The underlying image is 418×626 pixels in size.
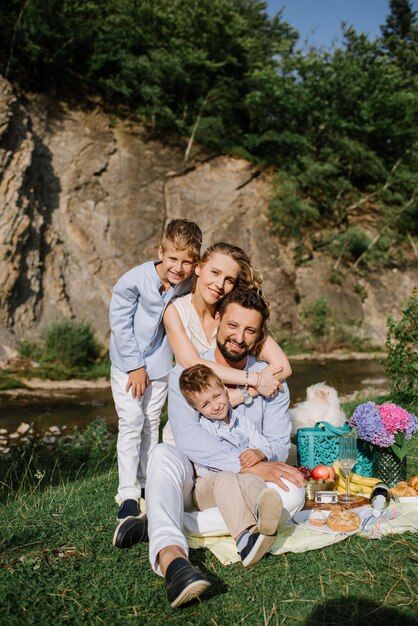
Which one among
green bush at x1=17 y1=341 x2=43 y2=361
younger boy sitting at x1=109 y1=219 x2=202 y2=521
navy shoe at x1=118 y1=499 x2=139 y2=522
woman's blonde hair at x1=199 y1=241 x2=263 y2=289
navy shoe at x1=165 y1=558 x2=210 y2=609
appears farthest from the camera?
green bush at x1=17 y1=341 x2=43 y2=361

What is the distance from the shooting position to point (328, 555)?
330cm

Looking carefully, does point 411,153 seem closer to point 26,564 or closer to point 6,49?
point 6,49

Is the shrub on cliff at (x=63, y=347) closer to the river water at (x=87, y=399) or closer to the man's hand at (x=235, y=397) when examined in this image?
the river water at (x=87, y=399)

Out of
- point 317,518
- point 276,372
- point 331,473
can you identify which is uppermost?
point 276,372

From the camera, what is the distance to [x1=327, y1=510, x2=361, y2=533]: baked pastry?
3529 mm

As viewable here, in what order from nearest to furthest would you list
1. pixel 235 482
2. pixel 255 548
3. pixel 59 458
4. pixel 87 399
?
pixel 255 548 → pixel 235 482 → pixel 59 458 → pixel 87 399

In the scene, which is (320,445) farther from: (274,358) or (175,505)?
(175,505)

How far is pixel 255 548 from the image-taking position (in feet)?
9.91

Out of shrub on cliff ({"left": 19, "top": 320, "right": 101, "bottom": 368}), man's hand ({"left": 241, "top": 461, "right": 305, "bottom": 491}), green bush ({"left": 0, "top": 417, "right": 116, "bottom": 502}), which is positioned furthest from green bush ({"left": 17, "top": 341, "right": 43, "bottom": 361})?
man's hand ({"left": 241, "top": 461, "right": 305, "bottom": 491})

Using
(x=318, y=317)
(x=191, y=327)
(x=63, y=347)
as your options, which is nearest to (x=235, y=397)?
(x=191, y=327)

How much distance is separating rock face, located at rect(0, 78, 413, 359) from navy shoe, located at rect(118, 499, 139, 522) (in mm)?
9405

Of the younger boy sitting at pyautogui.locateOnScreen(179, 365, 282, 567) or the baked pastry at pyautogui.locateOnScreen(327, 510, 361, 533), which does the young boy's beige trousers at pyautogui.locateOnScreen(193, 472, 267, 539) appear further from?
the baked pastry at pyautogui.locateOnScreen(327, 510, 361, 533)

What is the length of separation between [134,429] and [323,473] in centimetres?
145

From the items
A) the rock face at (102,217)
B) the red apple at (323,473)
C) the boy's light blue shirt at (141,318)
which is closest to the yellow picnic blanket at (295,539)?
the red apple at (323,473)
